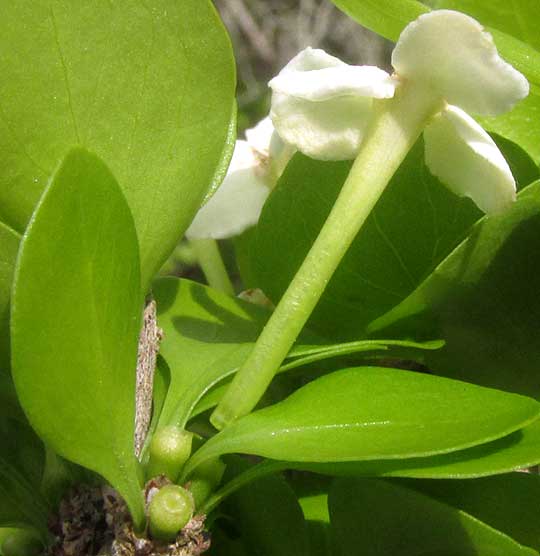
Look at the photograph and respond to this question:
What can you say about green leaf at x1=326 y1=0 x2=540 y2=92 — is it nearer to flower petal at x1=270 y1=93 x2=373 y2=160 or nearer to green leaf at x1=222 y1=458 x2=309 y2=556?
flower petal at x1=270 y1=93 x2=373 y2=160

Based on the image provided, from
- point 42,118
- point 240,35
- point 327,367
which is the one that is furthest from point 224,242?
point 240,35

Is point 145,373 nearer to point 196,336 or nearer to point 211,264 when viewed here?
point 196,336

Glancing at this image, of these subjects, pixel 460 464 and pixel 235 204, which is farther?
pixel 235 204

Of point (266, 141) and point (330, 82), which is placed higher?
point (330, 82)

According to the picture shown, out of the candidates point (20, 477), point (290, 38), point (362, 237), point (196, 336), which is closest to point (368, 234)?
point (362, 237)

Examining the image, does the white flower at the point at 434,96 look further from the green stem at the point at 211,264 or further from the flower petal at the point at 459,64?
the green stem at the point at 211,264

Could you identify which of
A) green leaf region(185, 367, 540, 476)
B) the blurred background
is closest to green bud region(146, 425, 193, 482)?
green leaf region(185, 367, 540, 476)

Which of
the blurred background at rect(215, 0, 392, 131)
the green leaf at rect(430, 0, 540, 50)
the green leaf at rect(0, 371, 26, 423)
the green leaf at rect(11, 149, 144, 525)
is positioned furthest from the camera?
the blurred background at rect(215, 0, 392, 131)
